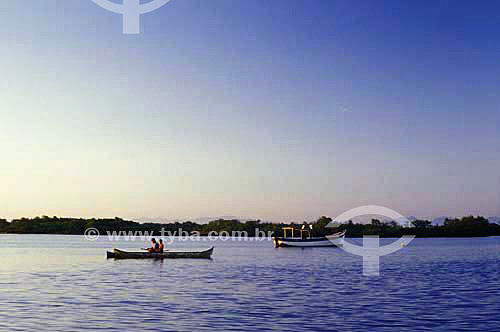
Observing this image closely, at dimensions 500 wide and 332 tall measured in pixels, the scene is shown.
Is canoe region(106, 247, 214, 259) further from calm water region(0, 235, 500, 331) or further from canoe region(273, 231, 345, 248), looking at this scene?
canoe region(273, 231, 345, 248)

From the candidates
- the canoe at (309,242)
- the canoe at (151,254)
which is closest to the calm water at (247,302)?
the canoe at (151,254)

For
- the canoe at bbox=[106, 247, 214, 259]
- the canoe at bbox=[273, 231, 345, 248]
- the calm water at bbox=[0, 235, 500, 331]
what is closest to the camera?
the calm water at bbox=[0, 235, 500, 331]

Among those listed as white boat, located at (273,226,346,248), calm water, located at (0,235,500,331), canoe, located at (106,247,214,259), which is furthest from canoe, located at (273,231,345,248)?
calm water, located at (0,235,500,331)

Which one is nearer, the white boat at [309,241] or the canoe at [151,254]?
the canoe at [151,254]

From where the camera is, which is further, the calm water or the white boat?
the white boat

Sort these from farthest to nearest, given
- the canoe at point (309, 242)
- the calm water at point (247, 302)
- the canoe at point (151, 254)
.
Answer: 1. the canoe at point (309, 242)
2. the canoe at point (151, 254)
3. the calm water at point (247, 302)

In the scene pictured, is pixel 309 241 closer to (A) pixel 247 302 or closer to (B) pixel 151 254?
(B) pixel 151 254

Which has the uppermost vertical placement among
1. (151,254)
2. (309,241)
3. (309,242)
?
(151,254)

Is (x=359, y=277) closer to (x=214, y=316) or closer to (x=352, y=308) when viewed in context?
(x=352, y=308)

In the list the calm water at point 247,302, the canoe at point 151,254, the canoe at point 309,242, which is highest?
the calm water at point 247,302

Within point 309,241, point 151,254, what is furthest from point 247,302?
point 309,241

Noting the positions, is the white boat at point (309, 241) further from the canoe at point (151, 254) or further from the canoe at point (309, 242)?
the canoe at point (151, 254)

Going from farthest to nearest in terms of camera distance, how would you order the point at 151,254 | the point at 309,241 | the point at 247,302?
the point at 309,241, the point at 151,254, the point at 247,302

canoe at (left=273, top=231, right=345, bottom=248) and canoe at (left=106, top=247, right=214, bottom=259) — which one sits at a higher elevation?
canoe at (left=106, top=247, right=214, bottom=259)
